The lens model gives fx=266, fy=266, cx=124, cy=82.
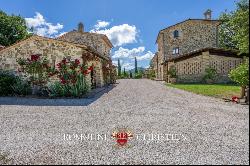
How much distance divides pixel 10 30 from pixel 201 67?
1150 inches

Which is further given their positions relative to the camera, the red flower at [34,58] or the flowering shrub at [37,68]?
the flowering shrub at [37,68]

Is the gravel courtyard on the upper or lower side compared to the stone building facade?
lower

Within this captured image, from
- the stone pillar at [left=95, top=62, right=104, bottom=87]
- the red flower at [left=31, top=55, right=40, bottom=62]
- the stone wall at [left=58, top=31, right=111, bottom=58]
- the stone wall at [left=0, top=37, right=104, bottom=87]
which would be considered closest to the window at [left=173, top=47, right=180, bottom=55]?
the stone wall at [left=58, top=31, right=111, bottom=58]

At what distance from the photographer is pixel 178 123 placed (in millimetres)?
7367

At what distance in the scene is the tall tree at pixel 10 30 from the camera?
1545 inches

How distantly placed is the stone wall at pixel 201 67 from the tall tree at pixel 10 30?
25250 mm

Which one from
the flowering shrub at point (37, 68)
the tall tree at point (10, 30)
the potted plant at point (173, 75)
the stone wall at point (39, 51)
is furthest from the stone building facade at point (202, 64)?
the tall tree at point (10, 30)

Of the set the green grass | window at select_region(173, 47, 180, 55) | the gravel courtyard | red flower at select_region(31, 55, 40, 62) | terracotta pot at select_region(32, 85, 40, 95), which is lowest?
the gravel courtyard

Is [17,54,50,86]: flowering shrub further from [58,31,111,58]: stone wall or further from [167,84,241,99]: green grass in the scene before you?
[58,31,111,58]: stone wall

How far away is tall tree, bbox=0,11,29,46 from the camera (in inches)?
1545

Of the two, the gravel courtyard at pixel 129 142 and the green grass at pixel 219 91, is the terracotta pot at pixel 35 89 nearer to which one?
the gravel courtyard at pixel 129 142

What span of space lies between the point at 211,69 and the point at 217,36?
1558cm

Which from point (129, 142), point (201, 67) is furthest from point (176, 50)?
point (129, 142)

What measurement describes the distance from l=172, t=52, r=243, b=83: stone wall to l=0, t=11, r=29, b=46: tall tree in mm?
25250
